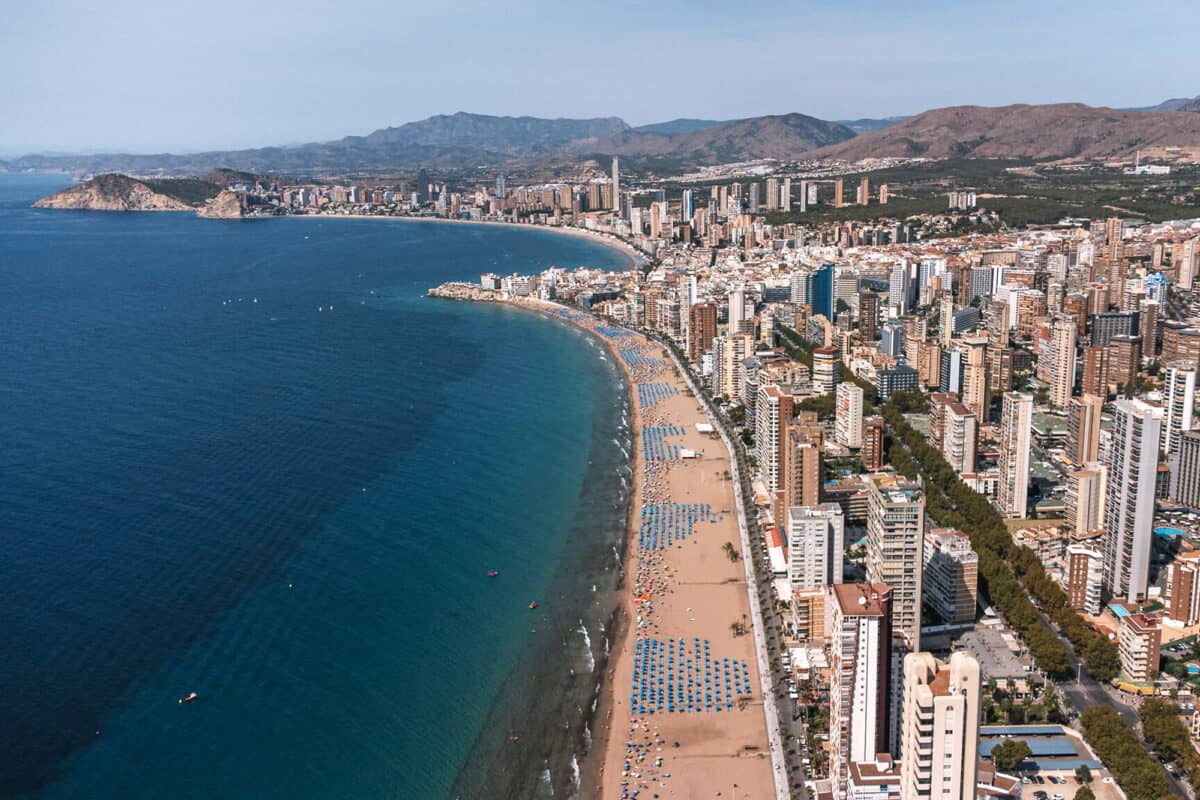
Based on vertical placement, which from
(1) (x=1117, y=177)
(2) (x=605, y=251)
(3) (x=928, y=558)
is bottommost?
(3) (x=928, y=558)

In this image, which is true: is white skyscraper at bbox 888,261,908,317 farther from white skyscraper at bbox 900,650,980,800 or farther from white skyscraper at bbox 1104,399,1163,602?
white skyscraper at bbox 900,650,980,800

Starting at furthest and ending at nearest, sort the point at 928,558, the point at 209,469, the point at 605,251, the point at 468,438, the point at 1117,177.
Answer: the point at 1117,177
the point at 605,251
the point at 468,438
the point at 209,469
the point at 928,558

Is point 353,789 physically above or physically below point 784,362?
below

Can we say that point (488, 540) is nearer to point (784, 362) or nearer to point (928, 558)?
point (928, 558)

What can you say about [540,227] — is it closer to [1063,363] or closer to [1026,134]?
[1026,134]

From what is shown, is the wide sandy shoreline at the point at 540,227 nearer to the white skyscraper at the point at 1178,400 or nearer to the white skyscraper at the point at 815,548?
the white skyscraper at the point at 1178,400

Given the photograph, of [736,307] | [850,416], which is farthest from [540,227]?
[850,416]

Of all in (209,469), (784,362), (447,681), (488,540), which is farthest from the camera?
(784,362)

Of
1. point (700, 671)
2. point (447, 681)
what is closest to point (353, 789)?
point (447, 681)
